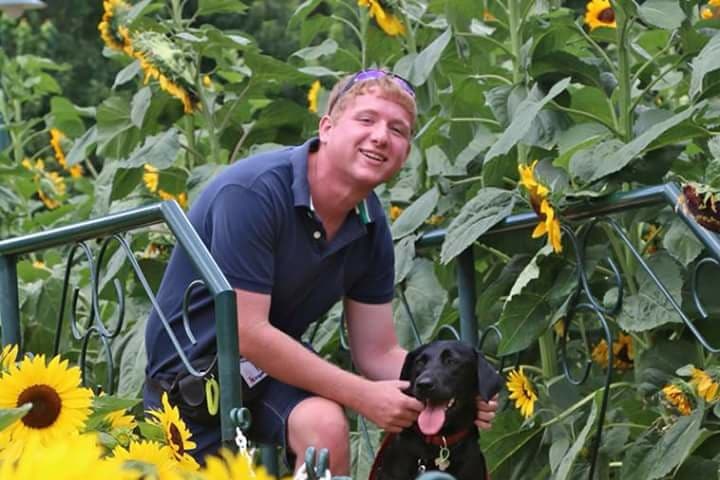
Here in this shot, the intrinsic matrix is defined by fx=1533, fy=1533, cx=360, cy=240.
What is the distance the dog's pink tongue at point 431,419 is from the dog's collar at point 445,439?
0.13 ft

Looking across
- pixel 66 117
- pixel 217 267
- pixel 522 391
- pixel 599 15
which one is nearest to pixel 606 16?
pixel 599 15

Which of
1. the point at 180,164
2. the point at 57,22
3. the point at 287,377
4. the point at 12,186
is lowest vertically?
the point at 57,22

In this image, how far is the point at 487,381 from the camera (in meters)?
3.45

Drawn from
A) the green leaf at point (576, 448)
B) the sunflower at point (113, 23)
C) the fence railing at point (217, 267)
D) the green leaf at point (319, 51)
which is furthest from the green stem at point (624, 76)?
the sunflower at point (113, 23)

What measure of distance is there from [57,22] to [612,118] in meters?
15.1

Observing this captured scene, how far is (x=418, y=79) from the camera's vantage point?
14.9 ft

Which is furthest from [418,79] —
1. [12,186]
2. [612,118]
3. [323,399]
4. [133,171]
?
[12,186]

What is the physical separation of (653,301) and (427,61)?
1142 mm

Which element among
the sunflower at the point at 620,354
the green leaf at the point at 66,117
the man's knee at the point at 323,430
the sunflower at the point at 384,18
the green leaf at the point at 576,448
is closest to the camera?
the man's knee at the point at 323,430

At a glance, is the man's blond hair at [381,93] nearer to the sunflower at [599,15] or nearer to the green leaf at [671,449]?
the green leaf at [671,449]

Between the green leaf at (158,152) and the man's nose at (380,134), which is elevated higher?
the man's nose at (380,134)

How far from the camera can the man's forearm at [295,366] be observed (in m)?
3.25

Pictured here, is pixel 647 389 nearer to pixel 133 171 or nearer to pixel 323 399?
pixel 323 399

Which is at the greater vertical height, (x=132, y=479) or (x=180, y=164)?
(x=132, y=479)
